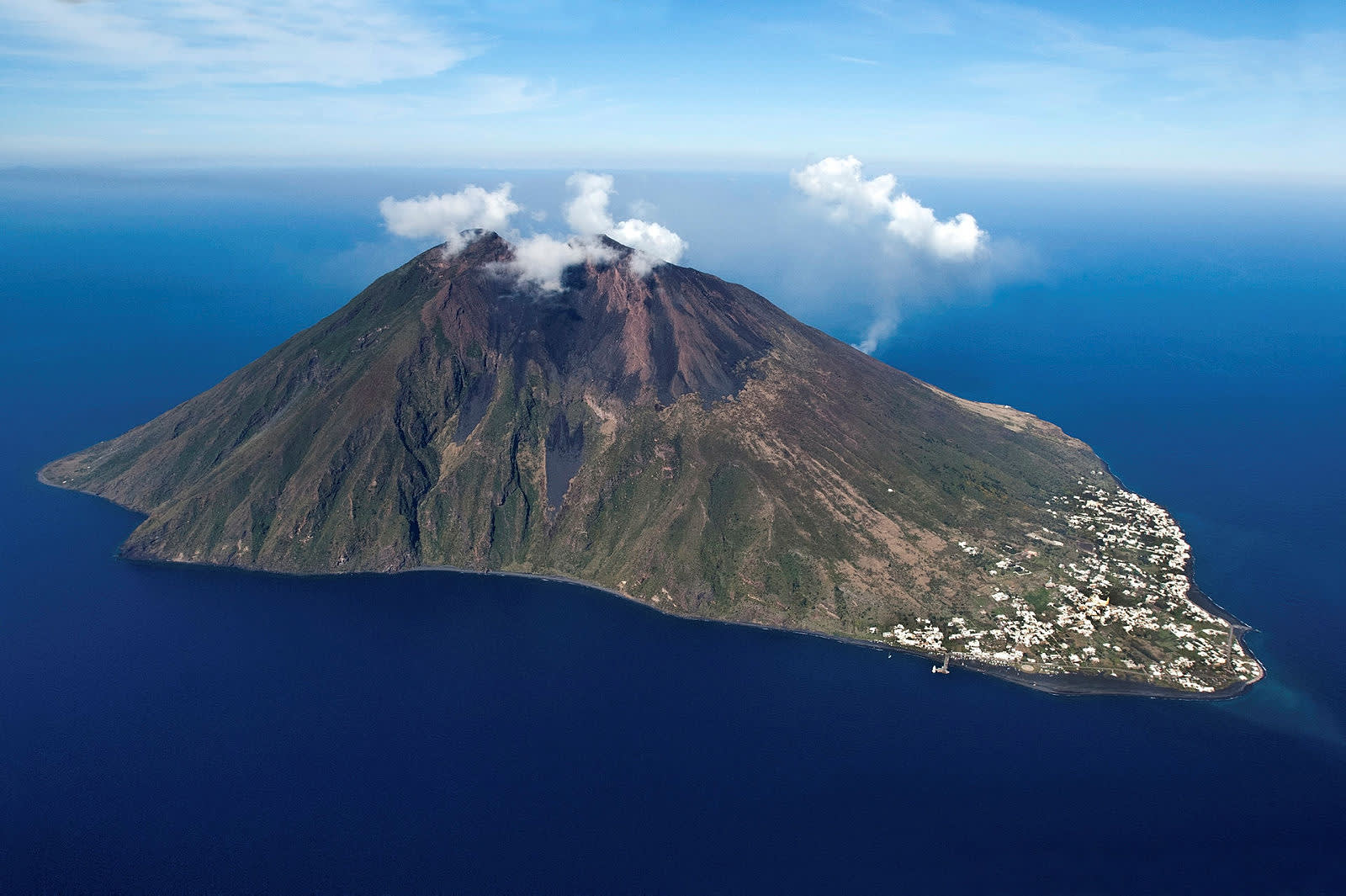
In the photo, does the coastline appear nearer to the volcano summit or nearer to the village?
the volcano summit

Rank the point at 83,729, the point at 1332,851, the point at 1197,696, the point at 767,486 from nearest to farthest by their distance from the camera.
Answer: the point at 1332,851
the point at 83,729
the point at 1197,696
the point at 767,486

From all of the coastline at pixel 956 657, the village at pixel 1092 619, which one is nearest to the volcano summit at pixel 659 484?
the village at pixel 1092 619

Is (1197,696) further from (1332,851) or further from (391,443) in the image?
(391,443)

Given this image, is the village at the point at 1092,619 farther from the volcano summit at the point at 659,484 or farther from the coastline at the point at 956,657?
the coastline at the point at 956,657

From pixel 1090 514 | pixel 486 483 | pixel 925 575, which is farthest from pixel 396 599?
pixel 1090 514

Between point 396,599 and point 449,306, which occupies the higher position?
point 449,306

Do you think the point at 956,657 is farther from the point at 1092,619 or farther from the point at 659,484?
the point at 659,484

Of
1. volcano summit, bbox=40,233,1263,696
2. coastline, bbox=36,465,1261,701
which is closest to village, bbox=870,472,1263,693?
volcano summit, bbox=40,233,1263,696

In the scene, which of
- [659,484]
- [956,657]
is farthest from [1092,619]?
[659,484]
